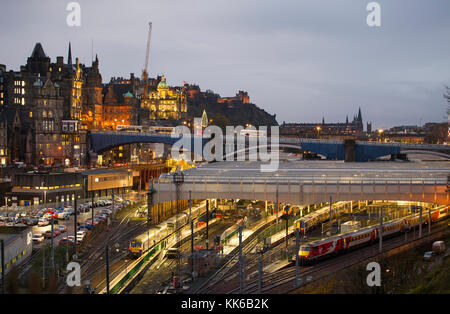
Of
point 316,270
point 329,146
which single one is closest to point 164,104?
point 329,146

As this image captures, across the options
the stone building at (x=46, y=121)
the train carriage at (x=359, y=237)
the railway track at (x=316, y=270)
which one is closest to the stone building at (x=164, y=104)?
the stone building at (x=46, y=121)

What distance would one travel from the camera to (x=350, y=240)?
37219 millimetres

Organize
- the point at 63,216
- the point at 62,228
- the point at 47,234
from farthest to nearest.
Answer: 1. the point at 63,216
2. the point at 62,228
3. the point at 47,234

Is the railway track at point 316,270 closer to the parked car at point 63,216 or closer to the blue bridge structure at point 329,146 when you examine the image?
the parked car at point 63,216

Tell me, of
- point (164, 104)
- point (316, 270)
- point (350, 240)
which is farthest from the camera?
point (164, 104)

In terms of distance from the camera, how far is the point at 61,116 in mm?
102312

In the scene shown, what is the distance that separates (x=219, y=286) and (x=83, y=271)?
9.90 meters

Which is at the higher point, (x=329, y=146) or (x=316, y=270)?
(x=329, y=146)

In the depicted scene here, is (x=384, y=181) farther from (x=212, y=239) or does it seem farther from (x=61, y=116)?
(x=61, y=116)

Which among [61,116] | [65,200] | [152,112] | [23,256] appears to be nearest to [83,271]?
[23,256]

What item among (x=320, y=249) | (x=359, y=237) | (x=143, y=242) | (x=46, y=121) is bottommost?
(x=143, y=242)

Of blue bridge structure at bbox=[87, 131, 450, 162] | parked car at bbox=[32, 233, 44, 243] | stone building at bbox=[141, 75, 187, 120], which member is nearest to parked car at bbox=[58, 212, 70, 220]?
parked car at bbox=[32, 233, 44, 243]

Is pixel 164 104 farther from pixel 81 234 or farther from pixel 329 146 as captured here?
pixel 81 234
